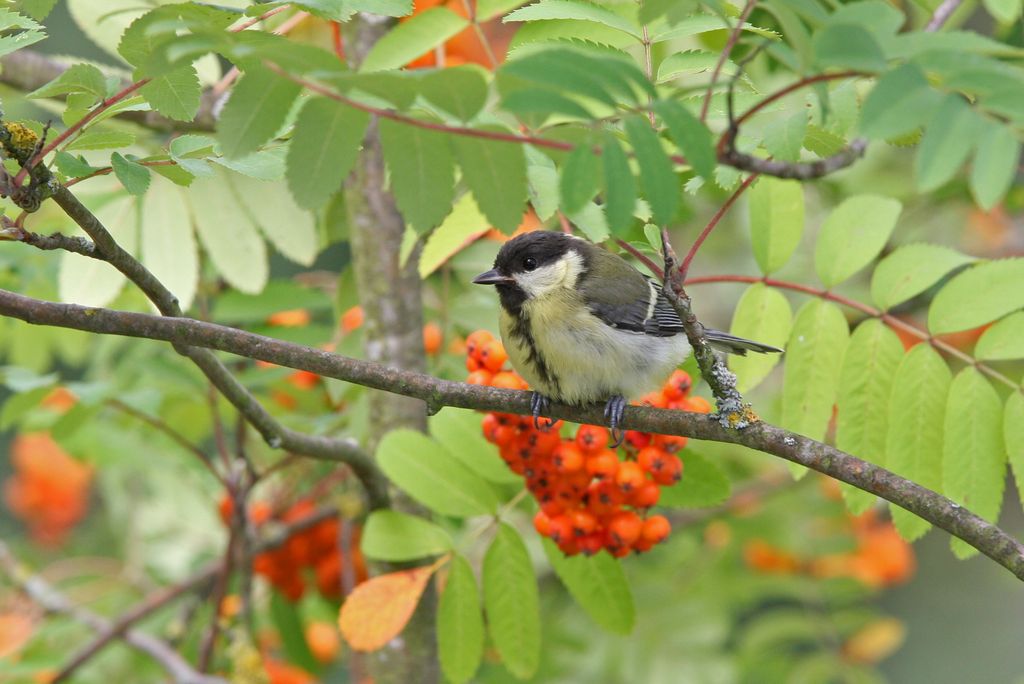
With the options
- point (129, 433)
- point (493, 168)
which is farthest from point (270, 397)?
point (493, 168)

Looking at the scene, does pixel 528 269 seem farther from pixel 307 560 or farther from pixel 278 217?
pixel 307 560

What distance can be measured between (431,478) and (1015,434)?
4.50 ft

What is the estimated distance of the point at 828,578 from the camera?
175 inches

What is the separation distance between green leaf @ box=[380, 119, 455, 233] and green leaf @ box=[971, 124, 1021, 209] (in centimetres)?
81

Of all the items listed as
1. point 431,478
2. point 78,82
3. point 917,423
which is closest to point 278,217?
point 431,478

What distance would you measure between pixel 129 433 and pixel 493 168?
2.82 metres

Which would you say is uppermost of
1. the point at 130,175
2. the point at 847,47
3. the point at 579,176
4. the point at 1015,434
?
the point at 847,47

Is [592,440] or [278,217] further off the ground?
[278,217]

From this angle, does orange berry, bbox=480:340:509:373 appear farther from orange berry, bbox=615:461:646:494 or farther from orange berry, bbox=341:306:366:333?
orange berry, bbox=341:306:366:333

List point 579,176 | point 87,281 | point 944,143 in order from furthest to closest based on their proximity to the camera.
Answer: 1. point 87,281
2. point 579,176
3. point 944,143

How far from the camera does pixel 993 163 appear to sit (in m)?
1.47

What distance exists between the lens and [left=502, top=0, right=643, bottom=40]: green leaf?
7.55 ft

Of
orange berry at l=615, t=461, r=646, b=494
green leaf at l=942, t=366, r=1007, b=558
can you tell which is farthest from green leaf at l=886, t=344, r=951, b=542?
orange berry at l=615, t=461, r=646, b=494

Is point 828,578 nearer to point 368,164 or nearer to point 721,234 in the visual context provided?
point 721,234
